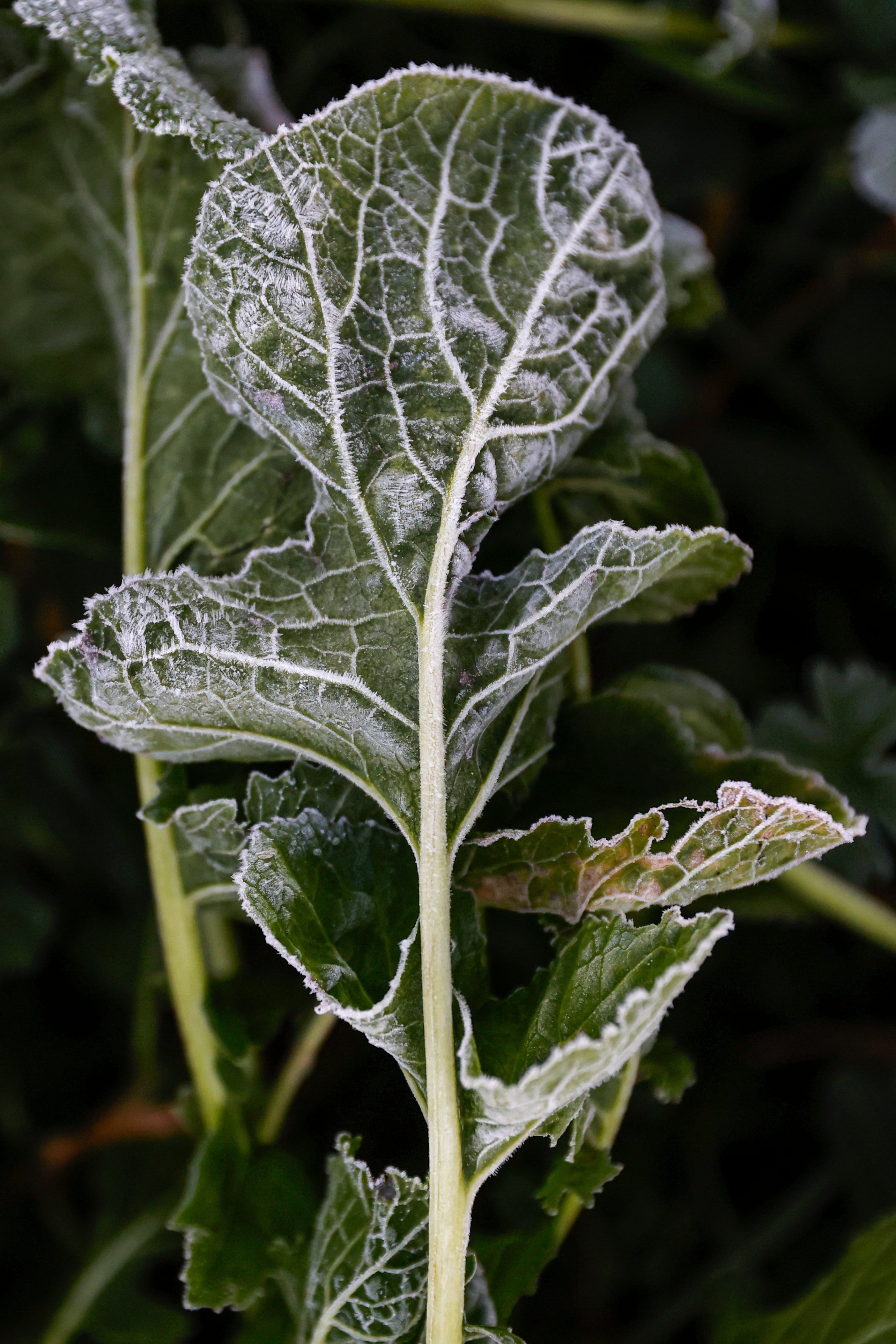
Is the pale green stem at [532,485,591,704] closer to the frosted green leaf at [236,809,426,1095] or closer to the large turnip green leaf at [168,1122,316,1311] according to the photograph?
the frosted green leaf at [236,809,426,1095]

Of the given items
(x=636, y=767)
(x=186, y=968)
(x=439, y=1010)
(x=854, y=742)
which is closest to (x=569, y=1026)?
(x=439, y=1010)

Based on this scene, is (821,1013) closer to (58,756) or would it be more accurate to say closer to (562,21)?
(58,756)

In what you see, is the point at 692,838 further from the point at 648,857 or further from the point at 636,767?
the point at 636,767

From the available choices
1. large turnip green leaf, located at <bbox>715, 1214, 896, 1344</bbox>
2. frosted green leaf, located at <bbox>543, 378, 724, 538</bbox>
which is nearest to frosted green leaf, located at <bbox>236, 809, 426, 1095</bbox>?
frosted green leaf, located at <bbox>543, 378, 724, 538</bbox>

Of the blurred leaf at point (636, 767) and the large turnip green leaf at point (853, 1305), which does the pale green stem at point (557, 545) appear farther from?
the large turnip green leaf at point (853, 1305)

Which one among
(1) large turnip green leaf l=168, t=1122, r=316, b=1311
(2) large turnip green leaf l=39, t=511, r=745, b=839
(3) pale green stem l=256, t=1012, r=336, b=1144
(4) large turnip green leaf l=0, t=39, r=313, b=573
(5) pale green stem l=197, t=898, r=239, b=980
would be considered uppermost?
(4) large turnip green leaf l=0, t=39, r=313, b=573

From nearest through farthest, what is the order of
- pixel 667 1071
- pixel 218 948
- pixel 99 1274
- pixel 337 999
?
pixel 337 999, pixel 667 1071, pixel 218 948, pixel 99 1274

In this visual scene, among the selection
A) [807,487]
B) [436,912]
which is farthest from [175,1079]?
[807,487]
